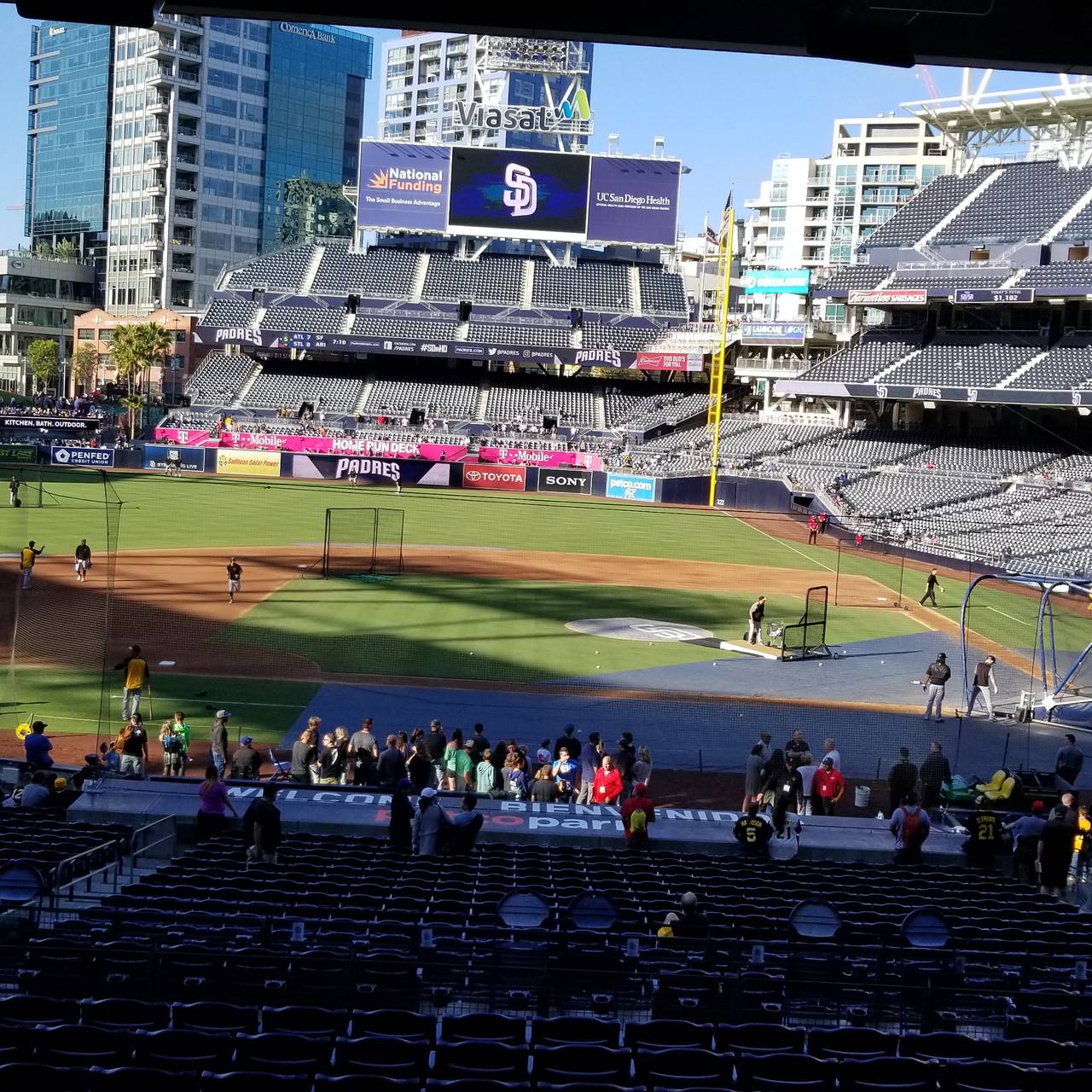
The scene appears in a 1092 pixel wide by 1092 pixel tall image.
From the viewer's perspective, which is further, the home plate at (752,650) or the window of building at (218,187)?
the window of building at (218,187)

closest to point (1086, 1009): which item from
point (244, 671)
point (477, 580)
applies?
point (244, 671)

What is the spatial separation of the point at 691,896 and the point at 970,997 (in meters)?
2.09

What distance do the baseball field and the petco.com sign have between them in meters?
15.8

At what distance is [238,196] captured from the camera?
383 ft

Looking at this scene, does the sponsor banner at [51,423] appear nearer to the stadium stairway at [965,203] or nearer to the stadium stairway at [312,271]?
the stadium stairway at [312,271]

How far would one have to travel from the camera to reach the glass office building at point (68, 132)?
123750 mm

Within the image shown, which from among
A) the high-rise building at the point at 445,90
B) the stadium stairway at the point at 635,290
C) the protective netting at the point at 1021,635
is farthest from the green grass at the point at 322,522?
the high-rise building at the point at 445,90

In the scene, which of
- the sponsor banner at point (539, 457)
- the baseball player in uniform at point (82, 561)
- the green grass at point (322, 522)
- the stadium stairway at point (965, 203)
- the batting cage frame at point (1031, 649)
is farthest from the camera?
the sponsor banner at point (539, 457)

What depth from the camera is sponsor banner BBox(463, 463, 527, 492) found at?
6900cm

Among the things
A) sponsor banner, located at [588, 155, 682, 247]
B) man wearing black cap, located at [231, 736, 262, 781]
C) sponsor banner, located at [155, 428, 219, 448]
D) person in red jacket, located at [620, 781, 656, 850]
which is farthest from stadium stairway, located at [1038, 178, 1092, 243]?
man wearing black cap, located at [231, 736, 262, 781]

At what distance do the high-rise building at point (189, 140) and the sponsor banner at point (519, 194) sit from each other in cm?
2549

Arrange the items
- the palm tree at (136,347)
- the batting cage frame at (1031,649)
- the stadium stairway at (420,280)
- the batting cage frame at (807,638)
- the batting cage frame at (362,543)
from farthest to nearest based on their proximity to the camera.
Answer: the palm tree at (136,347)
the stadium stairway at (420,280)
the batting cage frame at (362,543)
the batting cage frame at (807,638)
the batting cage frame at (1031,649)

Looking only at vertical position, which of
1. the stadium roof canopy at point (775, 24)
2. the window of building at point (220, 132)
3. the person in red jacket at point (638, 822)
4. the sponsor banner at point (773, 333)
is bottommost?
the person in red jacket at point (638, 822)

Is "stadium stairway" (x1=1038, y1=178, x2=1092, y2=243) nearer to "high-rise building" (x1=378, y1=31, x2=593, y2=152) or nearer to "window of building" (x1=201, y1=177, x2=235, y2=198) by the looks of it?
"high-rise building" (x1=378, y1=31, x2=593, y2=152)
